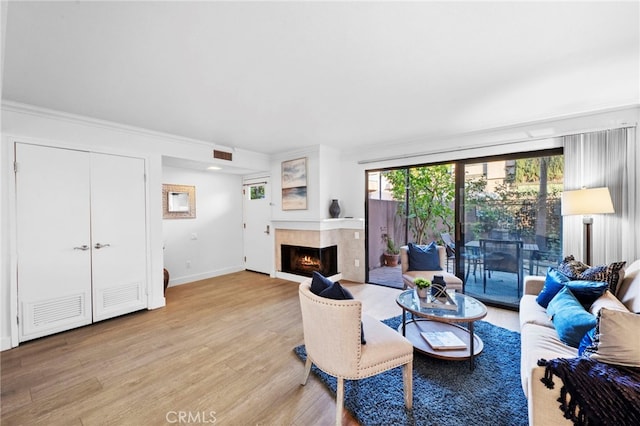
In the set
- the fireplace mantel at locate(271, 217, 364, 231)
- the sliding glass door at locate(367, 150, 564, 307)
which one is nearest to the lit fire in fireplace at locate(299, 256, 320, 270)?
the fireplace mantel at locate(271, 217, 364, 231)

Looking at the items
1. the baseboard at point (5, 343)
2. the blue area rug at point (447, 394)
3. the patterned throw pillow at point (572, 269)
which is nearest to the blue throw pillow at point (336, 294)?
the blue area rug at point (447, 394)

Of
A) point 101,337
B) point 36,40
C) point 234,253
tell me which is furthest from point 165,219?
point 36,40

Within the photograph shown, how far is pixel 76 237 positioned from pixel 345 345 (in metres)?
3.24

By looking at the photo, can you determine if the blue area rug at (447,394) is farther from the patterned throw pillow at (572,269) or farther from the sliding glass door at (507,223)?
the sliding glass door at (507,223)

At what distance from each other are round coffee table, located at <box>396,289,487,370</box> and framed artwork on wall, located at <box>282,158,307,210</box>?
2547 mm

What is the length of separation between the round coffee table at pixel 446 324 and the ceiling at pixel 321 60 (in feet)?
6.30

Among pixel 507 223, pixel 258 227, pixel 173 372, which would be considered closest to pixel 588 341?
pixel 507 223

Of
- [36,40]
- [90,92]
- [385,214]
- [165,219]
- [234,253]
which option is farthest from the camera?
[234,253]

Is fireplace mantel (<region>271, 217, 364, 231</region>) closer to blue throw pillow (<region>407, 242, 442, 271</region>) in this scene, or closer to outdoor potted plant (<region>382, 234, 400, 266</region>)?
outdoor potted plant (<region>382, 234, 400, 266</region>)

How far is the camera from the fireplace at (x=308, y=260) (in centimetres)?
462

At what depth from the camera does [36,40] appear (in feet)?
5.39

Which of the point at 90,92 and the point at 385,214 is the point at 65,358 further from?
the point at 385,214

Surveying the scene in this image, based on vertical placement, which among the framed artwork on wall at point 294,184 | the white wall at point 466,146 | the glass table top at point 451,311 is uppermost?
the white wall at point 466,146

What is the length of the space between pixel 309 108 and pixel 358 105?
1.68 feet
